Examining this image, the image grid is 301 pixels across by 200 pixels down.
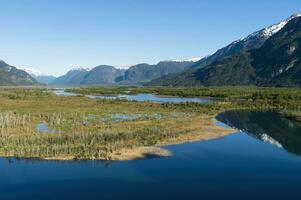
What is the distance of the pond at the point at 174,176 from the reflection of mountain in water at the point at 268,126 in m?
6.38

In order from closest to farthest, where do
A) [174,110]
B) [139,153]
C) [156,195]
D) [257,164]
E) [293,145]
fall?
[156,195] → [257,164] → [139,153] → [293,145] → [174,110]

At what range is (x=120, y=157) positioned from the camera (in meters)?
83.2

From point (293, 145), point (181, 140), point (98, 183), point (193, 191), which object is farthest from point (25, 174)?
point (293, 145)

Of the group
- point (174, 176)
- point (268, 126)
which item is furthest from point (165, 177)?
point (268, 126)

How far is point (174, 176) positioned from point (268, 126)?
66.9 metres

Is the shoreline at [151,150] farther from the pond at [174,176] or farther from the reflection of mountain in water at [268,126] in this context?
the reflection of mountain in water at [268,126]

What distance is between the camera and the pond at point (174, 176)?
63.4 metres

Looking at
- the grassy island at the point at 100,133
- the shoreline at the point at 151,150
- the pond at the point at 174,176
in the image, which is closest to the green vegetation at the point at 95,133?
the grassy island at the point at 100,133

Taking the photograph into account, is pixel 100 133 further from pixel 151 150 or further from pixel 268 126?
pixel 268 126

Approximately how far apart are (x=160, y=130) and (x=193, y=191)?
4928 cm

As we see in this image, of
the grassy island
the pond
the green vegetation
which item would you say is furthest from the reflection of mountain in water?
the green vegetation

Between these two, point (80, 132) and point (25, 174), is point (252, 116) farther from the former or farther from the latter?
point (25, 174)

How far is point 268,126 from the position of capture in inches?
5113

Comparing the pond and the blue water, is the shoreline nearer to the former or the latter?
the pond
